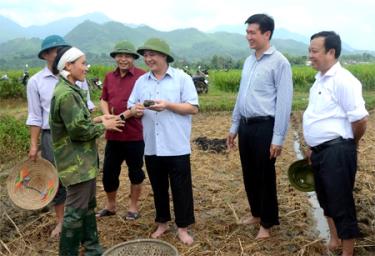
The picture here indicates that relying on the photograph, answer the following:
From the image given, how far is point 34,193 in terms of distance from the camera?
4.04 m

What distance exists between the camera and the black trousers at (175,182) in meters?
3.68

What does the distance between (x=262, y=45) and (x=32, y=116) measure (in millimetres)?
2081

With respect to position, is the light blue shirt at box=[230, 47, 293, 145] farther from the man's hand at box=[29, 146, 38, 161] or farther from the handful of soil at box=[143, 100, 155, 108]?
the man's hand at box=[29, 146, 38, 161]

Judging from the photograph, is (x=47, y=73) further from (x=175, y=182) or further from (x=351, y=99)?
(x=351, y=99)

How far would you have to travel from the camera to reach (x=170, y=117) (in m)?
3.62

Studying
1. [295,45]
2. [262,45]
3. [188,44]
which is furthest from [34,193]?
[295,45]

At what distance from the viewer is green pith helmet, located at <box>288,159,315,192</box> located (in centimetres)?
384

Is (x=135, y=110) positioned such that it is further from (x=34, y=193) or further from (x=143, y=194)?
(x=143, y=194)

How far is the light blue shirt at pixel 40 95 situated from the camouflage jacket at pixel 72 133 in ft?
2.07

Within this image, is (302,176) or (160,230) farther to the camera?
(160,230)

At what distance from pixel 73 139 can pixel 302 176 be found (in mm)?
2060

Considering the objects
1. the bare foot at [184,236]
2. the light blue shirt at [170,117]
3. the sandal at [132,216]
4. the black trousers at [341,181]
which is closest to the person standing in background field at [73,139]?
the light blue shirt at [170,117]

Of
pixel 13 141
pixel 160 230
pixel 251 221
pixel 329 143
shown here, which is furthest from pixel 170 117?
pixel 13 141

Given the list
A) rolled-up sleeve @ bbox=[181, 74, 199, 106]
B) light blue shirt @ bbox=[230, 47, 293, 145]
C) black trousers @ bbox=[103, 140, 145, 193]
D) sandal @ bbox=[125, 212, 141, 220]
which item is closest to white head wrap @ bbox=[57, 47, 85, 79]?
rolled-up sleeve @ bbox=[181, 74, 199, 106]
